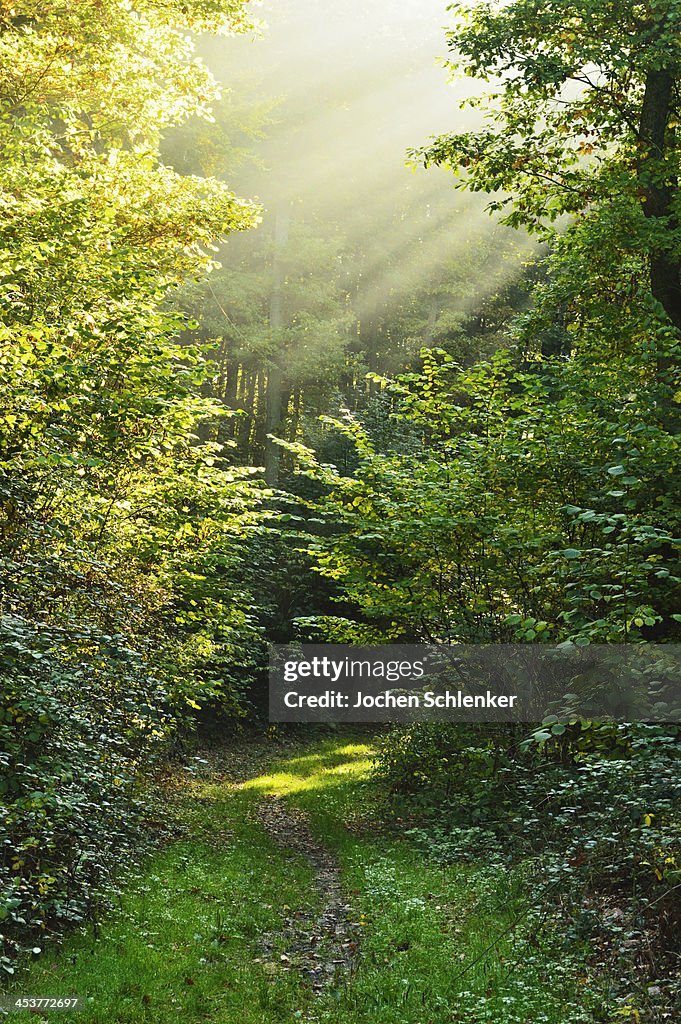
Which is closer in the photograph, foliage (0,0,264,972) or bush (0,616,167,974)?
bush (0,616,167,974)

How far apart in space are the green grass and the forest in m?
0.04

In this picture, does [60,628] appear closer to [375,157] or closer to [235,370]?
[235,370]

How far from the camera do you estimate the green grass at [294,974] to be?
21.3ft

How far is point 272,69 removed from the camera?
34750mm

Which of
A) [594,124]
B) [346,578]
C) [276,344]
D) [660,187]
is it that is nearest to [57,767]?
[346,578]

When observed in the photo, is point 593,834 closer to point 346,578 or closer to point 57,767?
point 57,767

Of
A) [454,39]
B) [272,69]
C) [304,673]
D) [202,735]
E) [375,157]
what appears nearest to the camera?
[454,39]

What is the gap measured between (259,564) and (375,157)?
75.4 ft

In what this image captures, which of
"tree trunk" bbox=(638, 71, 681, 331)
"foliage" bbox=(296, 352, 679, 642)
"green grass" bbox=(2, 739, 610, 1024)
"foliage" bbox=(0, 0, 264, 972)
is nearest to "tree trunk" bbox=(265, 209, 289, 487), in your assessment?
"foliage" bbox=(0, 0, 264, 972)

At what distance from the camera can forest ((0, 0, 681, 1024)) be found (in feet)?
22.4

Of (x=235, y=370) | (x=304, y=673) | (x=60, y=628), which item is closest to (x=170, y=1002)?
(x=60, y=628)

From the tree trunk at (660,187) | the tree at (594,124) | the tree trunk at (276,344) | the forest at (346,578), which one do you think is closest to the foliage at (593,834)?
the forest at (346,578)

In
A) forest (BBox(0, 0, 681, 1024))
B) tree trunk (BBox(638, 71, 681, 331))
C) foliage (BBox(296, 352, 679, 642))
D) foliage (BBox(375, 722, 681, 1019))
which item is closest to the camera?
foliage (BBox(375, 722, 681, 1019))

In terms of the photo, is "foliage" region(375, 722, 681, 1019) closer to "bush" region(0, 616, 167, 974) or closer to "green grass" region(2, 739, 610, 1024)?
"green grass" region(2, 739, 610, 1024)
